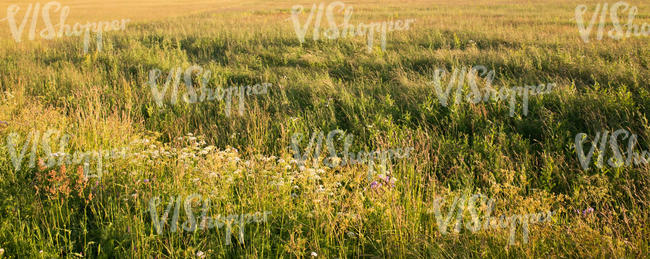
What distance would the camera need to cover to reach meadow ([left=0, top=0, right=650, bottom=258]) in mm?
2793

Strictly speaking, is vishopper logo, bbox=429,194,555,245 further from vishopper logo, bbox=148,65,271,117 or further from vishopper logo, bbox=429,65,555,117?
vishopper logo, bbox=148,65,271,117

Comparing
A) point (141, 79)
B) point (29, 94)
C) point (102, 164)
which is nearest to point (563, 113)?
point (102, 164)

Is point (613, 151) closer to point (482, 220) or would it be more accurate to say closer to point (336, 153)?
point (482, 220)

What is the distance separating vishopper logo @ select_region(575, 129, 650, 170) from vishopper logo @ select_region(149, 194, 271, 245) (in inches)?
125

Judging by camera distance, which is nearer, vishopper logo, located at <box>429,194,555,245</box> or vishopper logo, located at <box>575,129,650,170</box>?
vishopper logo, located at <box>429,194,555,245</box>

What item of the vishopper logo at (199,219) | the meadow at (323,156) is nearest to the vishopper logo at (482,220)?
the meadow at (323,156)

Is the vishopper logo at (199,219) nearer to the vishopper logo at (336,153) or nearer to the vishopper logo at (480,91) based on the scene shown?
the vishopper logo at (336,153)

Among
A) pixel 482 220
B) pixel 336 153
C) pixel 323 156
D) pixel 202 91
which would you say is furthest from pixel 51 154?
pixel 482 220

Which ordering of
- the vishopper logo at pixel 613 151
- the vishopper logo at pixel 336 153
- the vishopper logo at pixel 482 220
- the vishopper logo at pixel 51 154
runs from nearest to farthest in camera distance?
the vishopper logo at pixel 482 220 < the vishopper logo at pixel 51 154 < the vishopper logo at pixel 613 151 < the vishopper logo at pixel 336 153

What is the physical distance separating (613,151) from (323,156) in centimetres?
287

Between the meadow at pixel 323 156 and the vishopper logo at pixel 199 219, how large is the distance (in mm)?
22

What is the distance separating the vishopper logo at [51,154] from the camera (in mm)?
3602

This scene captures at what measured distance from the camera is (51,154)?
3586 mm

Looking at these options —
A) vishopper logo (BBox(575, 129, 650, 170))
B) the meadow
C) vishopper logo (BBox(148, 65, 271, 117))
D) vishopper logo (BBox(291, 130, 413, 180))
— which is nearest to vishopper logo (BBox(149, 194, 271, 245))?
the meadow
